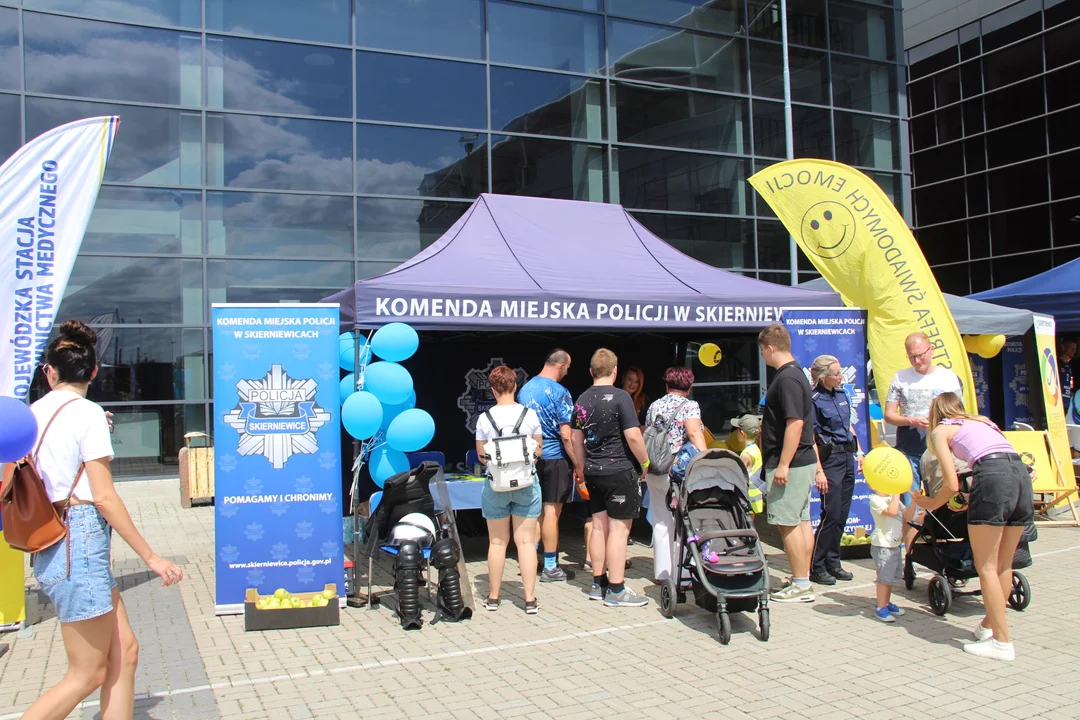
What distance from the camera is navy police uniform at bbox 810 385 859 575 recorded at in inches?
253

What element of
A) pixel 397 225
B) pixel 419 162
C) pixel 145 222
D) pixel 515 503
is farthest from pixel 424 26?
pixel 515 503

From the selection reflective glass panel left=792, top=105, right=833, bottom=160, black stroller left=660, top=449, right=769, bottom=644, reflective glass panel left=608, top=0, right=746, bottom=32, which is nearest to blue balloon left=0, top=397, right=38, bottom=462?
black stroller left=660, top=449, right=769, bottom=644

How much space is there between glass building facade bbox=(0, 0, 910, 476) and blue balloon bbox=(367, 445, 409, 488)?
7638 mm

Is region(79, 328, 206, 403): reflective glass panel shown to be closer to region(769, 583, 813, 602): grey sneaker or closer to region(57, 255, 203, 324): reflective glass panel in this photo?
region(57, 255, 203, 324): reflective glass panel

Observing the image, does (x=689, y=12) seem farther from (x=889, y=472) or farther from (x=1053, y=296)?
(x=889, y=472)

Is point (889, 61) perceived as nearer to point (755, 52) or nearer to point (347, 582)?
point (755, 52)

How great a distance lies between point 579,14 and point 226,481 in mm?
12514

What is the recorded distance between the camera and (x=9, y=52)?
12.2 metres

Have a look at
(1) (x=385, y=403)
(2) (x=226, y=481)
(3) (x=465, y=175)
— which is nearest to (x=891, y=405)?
(1) (x=385, y=403)

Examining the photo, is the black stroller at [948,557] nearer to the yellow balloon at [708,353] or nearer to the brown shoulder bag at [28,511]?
the brown shoulder bag at [28,511]

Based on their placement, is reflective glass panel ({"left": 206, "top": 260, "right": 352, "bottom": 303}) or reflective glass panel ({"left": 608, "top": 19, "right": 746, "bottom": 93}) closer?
reflective glass panel ({"left": 206, "top": 260, "right": 352, "bottom": 303})

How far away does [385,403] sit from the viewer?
6203mm

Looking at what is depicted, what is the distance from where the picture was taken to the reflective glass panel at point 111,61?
1241 centimetres

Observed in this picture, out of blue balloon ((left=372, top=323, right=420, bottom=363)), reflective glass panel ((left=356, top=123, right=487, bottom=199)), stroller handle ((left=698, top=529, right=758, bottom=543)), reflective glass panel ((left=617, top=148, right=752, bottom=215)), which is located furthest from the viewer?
reflective glass panel ((left=617, top=148, right=752, bottom=215))
